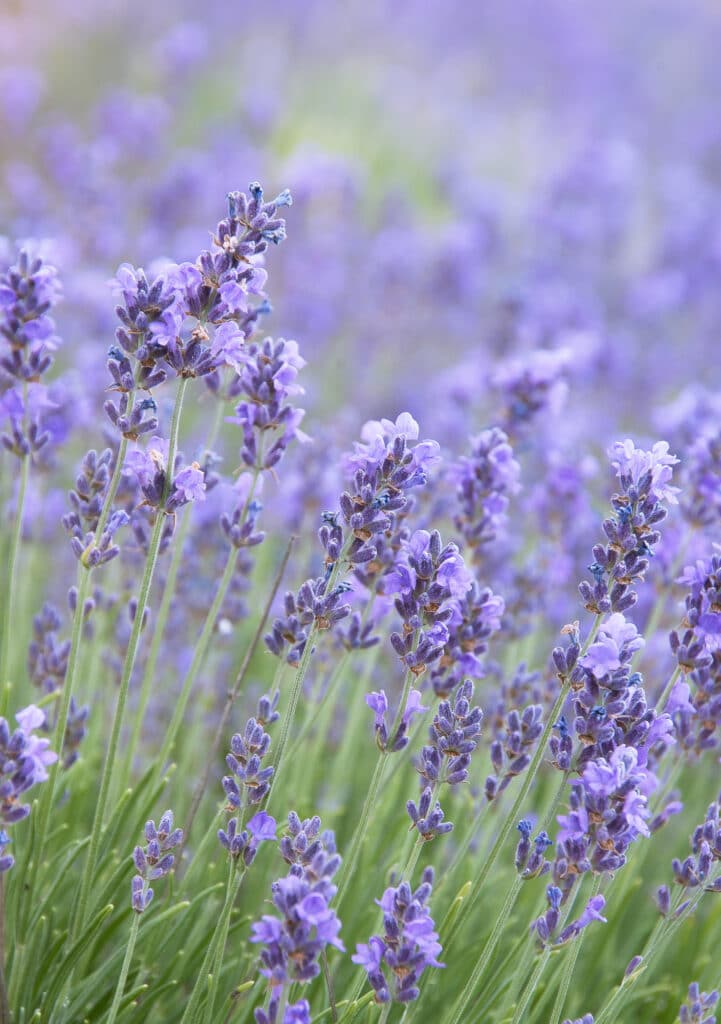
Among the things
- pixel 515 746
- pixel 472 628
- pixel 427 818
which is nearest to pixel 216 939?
pixel 427 818

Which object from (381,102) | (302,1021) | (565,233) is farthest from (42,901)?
(381,102)

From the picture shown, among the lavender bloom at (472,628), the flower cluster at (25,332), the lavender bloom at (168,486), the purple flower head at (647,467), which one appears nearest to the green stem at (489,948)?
the lavender bloom at (472,628)

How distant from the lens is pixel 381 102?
1155cm

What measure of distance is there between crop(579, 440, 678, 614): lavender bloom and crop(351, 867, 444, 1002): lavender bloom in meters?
0.58

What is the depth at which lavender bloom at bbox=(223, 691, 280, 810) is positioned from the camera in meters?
1.74

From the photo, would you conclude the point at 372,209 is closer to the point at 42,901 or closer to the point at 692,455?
the point at 692,455

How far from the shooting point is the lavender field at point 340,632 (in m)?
1.76

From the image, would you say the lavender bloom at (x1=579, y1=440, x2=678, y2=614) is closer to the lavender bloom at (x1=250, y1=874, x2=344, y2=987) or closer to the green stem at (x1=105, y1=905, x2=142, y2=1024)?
the lavender bloom at (x1=250, y1=874, x2=344, y2=987)

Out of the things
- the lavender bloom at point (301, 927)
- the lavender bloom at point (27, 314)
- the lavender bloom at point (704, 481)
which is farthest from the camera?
the lavender bloom at point (704, 481)

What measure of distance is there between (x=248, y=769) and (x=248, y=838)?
12cm

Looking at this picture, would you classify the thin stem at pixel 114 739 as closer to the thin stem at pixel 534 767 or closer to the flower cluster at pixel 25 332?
the flower cluster at pixel 25 332

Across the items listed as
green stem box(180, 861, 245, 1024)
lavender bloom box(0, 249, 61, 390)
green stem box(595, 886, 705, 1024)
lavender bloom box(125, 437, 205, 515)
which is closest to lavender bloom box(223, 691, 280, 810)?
green stem box(180, 861, 245, 1024)

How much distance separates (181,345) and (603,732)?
0.95m

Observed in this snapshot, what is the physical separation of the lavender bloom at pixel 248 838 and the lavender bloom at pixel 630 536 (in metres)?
0.67
